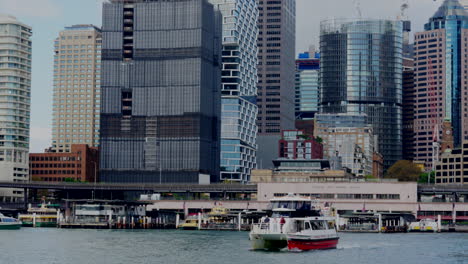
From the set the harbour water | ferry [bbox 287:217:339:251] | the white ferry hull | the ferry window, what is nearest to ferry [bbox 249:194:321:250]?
the white ferry hull

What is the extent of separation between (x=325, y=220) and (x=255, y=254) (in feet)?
48.5

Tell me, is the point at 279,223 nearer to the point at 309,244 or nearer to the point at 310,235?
the point at 310,235

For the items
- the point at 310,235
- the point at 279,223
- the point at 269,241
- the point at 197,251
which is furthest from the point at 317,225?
the point at 197,251

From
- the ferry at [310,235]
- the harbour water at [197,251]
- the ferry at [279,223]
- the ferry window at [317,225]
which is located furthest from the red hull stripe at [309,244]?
the ferry window at [317,225]

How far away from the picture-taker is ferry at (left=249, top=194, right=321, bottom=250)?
132m

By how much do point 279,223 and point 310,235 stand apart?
18.1ft

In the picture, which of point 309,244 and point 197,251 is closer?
point 309,244

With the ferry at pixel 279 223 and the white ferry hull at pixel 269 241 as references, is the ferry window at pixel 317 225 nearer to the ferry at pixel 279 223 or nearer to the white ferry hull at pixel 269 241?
the ferry at pixel 279 223

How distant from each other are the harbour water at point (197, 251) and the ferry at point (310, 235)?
2.04 metres

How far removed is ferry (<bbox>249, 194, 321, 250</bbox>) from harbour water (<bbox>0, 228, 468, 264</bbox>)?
197 cm

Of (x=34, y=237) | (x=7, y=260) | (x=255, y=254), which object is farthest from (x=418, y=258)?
(x=34, y=237)

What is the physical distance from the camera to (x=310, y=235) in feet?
438

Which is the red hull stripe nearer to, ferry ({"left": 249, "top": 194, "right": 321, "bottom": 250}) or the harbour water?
ferry ({"left": 249, "top": 194, "right": 321, "bottom": 250})

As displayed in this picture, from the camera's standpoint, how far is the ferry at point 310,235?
435ft
